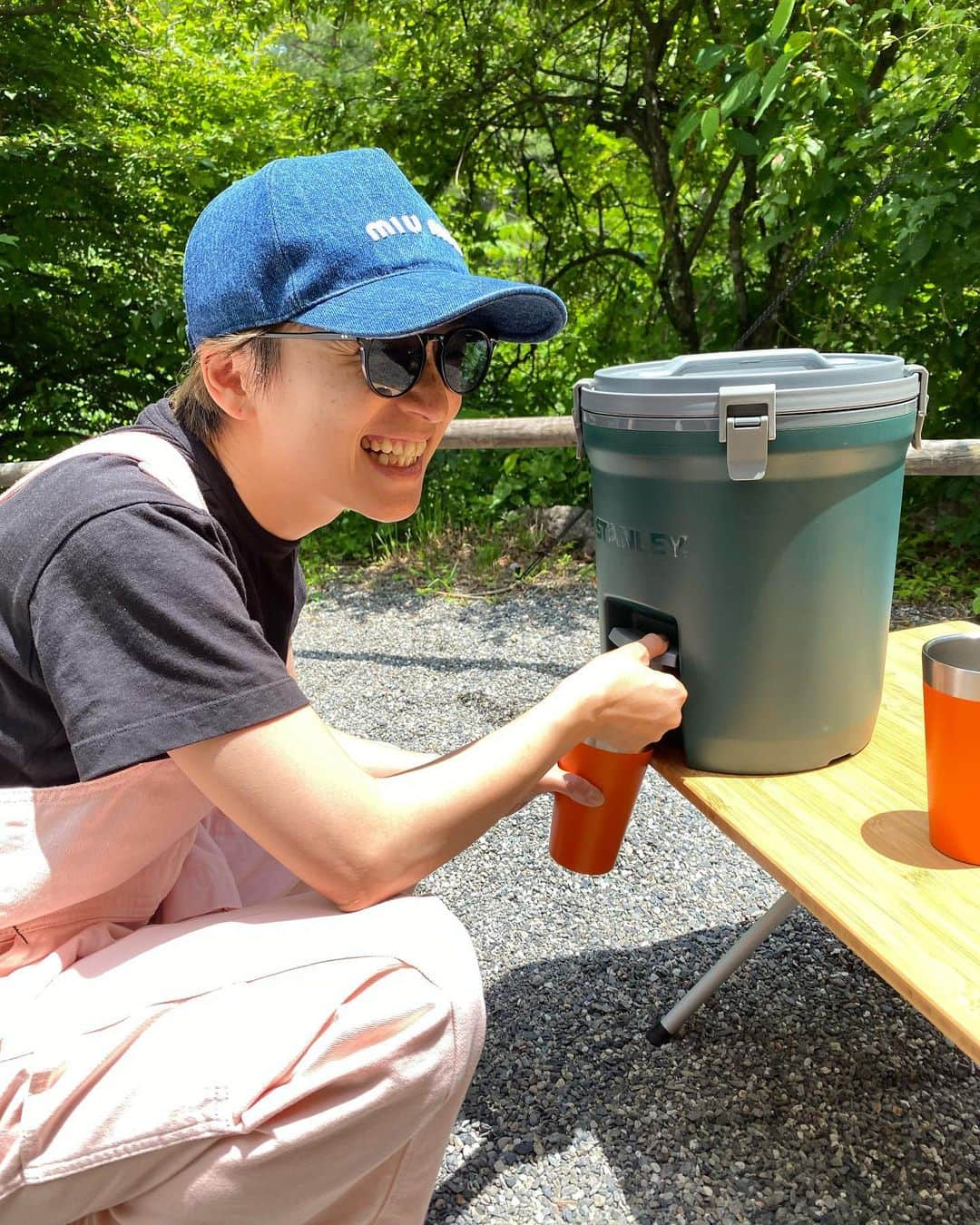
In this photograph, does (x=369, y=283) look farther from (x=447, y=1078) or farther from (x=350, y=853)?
(x=447, y=1078)

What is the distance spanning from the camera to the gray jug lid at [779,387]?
1.12 meters

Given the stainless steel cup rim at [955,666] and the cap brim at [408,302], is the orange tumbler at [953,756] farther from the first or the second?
the cap brim at [408,302]

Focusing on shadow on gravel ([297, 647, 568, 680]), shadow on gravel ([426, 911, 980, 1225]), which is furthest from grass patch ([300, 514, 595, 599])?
shadow on gravel ([426, 911, 980, 1225])

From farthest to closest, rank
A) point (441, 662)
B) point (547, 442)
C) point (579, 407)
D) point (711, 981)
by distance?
1. point (441, 662)
2. point (547, 442)
3. point (711, 981)
4. point (579, 407)

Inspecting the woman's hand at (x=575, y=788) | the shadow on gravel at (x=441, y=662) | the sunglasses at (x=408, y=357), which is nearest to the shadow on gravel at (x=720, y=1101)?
the woman's hand at (x=575, y=788)

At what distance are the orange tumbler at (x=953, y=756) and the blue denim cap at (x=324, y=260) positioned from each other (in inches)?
25.2

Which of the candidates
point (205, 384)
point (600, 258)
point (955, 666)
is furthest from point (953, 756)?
point (600, 258)

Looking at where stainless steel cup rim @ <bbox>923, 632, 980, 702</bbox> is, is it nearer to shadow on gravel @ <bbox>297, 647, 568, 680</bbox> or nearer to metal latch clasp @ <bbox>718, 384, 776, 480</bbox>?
metal latch clasp @ <bbox>718, 384, 776, 480</bbox>

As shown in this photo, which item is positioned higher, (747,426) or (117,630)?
(747,426)

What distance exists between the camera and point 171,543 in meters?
1.11

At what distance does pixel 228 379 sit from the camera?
48.5 inches

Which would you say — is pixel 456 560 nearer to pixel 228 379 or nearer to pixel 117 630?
pixel 228 379

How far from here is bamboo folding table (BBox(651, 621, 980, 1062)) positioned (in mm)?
918

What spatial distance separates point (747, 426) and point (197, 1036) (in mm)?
868
